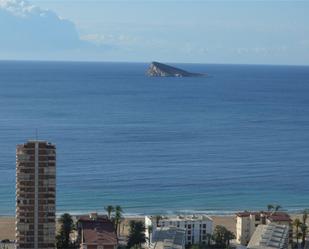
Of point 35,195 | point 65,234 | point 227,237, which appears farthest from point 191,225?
point 35,195

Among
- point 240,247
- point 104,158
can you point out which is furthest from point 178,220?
point 104,158

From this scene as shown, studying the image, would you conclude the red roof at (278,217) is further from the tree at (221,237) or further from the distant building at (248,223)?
the tree at (221,237)

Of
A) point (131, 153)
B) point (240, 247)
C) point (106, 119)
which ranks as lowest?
point (240, 247)

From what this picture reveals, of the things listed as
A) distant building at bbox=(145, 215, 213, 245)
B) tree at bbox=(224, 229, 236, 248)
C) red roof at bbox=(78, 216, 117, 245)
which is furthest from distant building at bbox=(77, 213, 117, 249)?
tree at bbox=(224, 229, 236, 248)

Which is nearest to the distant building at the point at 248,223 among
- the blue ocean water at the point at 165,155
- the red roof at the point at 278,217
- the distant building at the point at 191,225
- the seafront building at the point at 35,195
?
the red roof at the point at 278,217

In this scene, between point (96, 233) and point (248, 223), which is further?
point (248, 223)

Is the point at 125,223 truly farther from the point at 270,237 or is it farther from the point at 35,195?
the point at 35,195

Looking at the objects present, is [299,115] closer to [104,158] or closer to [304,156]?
[304,156]
